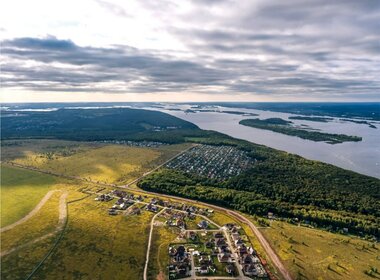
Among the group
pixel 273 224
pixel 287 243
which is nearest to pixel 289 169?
pixel 273 224

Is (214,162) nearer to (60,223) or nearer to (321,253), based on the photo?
(60,223)

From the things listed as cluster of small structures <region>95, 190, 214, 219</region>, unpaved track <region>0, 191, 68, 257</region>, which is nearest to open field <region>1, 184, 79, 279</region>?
unpaved track <region>0, 191, 68, 257</region>

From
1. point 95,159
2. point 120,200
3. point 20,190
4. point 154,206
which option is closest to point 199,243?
point 154,206

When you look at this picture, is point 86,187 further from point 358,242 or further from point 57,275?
point 358,242

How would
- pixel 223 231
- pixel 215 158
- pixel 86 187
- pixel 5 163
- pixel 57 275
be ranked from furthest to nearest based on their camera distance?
1. pixel 215 158
2. pixel 5 163
3. pixel 86 187
4. pixel 223 231
5. pixel 57 275

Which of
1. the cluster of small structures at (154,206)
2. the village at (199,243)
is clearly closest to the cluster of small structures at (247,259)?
the village at (199,243)
